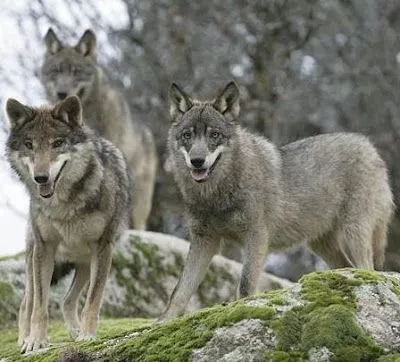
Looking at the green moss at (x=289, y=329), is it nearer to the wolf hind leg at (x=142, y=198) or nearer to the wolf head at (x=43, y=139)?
the wolf head at (x=43, y=139)

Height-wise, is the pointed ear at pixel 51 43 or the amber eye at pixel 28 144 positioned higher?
the pointed ear at pixel 51 43

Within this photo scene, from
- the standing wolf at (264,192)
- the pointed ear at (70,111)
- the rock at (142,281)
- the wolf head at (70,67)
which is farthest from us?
the wolf head at (70,67)

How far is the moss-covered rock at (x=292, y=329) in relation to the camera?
4723 millimetres

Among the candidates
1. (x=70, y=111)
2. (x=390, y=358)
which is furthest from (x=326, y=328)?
(x=70, y=111)

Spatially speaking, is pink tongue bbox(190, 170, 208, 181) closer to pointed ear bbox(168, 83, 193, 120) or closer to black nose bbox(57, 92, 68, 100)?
pointed ear bbox(168, 83, 193, 120)

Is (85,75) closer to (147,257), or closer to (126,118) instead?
(126,118)

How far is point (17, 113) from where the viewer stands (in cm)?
750

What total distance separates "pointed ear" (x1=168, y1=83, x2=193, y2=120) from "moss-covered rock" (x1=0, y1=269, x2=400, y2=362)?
2.95 metres

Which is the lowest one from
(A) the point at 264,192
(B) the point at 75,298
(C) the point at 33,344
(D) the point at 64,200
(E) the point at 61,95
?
(C) the point at 33,344

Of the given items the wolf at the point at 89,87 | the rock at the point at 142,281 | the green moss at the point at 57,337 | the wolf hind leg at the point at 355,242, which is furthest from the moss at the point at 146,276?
the wolf hind leg at the point at 355,242

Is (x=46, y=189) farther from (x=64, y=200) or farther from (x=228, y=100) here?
(x=228, y=100)

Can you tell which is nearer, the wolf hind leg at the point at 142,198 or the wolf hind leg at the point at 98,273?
the wolf hind leg at the point at 98,273

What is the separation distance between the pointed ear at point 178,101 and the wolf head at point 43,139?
0.88 m

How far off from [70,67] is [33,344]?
6.96m
